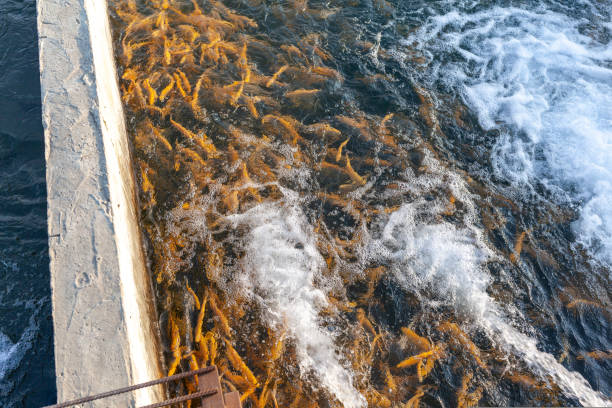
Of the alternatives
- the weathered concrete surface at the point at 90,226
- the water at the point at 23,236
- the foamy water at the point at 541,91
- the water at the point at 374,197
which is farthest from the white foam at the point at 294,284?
the foamy water at the point at 541,91

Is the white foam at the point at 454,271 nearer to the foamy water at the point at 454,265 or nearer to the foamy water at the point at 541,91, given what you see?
the foamy water at the point at 454,265

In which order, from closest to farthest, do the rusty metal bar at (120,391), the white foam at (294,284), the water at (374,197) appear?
1. the rusty metal bar at (120,391)
2. the white foam at (294,284)
3. the water at (374,197)

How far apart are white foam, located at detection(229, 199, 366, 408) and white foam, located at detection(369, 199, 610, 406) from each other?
79 cm

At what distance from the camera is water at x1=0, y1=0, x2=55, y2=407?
11.2 feet

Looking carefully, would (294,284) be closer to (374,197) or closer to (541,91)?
(374,197)

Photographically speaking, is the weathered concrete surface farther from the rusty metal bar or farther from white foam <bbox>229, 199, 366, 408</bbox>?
white foam <bbox>229, 199, 366, 408</bbox>

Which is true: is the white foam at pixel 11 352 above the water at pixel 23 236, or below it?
below

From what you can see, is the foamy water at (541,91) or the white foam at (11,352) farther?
the foamy water at (541,91)

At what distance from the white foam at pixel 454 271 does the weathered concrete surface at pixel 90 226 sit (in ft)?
8.18

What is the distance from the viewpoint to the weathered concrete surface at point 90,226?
295 cm

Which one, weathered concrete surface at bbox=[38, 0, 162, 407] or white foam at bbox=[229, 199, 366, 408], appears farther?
white foam at bbox=[229, 199, 366, 408]

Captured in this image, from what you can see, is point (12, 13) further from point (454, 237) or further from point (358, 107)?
point (454, 237)

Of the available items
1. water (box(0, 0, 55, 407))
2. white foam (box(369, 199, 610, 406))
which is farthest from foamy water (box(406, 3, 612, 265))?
water (box(0, 0, 55, 407))

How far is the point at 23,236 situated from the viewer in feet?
13.4
